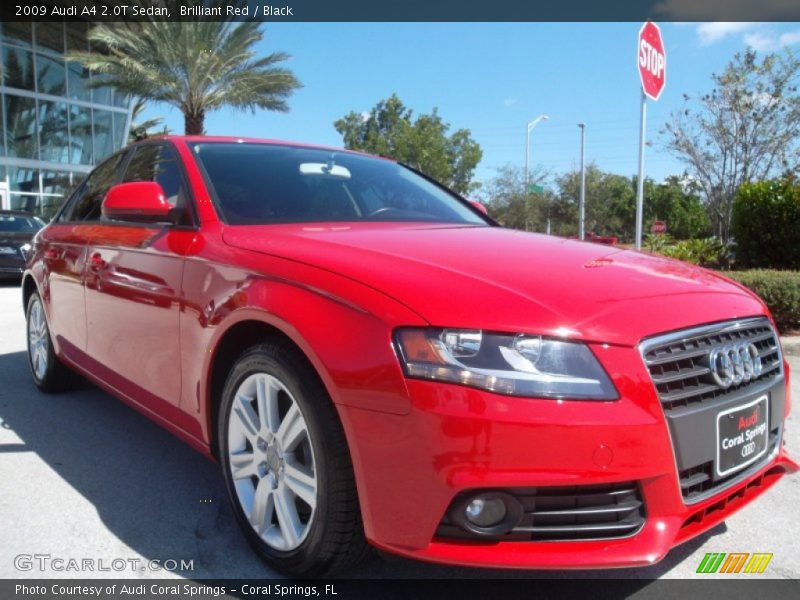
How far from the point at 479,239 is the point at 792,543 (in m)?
1.67

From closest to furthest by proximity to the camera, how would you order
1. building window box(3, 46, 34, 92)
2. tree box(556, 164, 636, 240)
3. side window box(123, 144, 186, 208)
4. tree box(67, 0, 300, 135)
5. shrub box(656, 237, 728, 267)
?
side window box(123, 144, 186, 208)
shrub box(656, 237, 728, 267)
tree box(67, 0, 300, 135)
building window box(3, 46, 34, 92)
tree box(556, 164, 636, 240)

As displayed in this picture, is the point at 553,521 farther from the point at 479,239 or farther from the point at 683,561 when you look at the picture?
the point at 479,239

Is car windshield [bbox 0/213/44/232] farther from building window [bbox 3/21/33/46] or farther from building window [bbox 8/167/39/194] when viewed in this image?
building window [bbox 3/21/33/46]

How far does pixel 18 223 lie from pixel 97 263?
11779 mm

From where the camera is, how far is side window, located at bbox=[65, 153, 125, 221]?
403 centimetres

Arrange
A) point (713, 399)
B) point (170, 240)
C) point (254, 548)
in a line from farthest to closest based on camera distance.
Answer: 1. point (170, 240)
2. point (254, 548)
3. point (713, 399)

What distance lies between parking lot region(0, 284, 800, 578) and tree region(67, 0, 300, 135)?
16.6 meters

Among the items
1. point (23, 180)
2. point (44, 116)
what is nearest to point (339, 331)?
point (23, 180)

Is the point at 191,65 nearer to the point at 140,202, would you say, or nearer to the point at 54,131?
the point at 54,131

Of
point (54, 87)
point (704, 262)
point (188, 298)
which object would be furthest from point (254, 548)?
point (54, 87)

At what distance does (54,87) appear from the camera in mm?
25422

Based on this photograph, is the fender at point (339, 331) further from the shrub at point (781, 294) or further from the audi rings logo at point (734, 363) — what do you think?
the shrub at point (781, 294)

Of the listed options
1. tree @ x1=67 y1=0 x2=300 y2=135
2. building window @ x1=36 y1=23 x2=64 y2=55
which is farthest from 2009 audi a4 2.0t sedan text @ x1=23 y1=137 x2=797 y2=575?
building window @ x1=36 y1=23 x2=64 y2=55

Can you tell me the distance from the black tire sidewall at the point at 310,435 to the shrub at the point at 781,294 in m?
6.38
